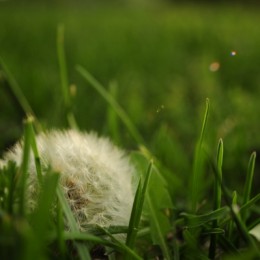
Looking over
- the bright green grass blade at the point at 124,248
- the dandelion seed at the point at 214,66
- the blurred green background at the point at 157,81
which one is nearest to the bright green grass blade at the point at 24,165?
the bright green grass blade at the point at 124,248

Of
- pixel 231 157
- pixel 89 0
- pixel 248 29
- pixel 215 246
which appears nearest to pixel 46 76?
pixel 231 157

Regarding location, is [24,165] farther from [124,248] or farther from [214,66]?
[214,66]

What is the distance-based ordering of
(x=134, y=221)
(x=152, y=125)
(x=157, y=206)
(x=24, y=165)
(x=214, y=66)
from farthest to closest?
(x=214, y=66), (x=152, y=125), (x=157, y=206), (x=134, y=221), (x=24, y=165)

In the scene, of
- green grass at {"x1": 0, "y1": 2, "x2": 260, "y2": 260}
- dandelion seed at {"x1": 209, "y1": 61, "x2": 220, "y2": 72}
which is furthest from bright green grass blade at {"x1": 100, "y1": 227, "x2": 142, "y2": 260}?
dandelion seed at {"x1": 209, "y1": 61, "x2": 220, "y2": 72}

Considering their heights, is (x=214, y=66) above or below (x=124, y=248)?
above

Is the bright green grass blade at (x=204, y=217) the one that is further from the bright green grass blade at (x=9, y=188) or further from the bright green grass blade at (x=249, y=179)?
the bright green grass blade at (x=9, y=188)

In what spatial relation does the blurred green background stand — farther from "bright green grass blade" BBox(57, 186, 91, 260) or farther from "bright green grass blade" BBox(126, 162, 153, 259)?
"bright green grass blade" BBox(57, 186, 91, 260)

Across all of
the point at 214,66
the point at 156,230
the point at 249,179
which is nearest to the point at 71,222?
the point at 156,230
